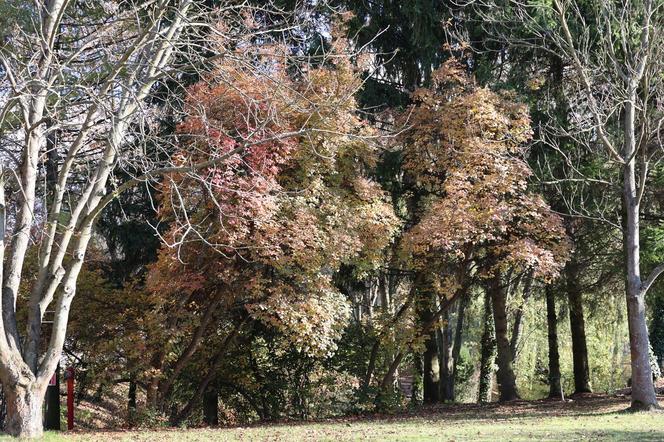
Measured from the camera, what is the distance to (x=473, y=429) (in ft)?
35.9

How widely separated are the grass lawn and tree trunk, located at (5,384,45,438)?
266mm

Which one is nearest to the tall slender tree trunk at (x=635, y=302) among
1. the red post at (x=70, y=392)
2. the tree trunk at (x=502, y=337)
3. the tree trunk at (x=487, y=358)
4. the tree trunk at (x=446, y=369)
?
the tree trunk at (x=502, y=337)

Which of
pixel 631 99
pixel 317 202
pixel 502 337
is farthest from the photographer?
pixel 502 337

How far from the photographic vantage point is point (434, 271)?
15688 millimetres

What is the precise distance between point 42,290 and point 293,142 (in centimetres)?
507

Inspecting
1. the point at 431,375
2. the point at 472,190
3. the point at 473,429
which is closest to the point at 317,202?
the point at 472,190

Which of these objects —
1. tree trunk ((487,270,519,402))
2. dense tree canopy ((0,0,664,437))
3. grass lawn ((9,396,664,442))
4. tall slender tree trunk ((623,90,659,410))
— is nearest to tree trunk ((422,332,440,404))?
dense tree canopy ((0,0,664,437))

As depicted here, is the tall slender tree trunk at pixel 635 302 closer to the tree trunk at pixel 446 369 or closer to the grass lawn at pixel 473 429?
the grass lawn at pixel 473 429

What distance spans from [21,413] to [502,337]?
470 inches

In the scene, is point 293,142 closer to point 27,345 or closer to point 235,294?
point 235,294

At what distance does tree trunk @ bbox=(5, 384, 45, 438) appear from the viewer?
30.1 feet

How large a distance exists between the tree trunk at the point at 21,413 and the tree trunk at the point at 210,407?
7.30m

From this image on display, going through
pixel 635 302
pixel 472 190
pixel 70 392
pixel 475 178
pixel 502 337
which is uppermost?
pixel 475 178

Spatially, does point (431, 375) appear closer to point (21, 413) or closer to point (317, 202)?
point (317, 202)
